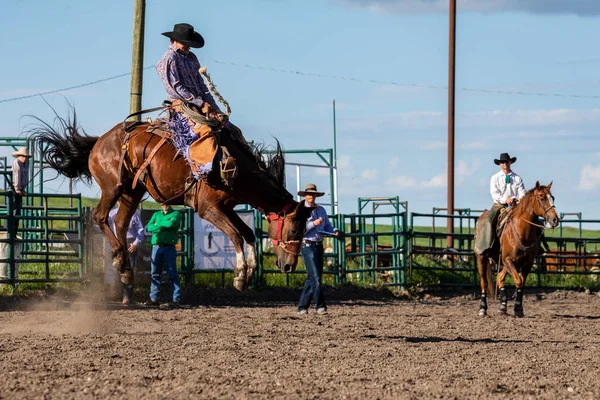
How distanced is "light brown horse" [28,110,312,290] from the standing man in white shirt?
5.80 metres

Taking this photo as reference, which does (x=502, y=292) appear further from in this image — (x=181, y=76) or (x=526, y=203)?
(x=181, y=76)

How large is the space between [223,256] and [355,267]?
3.68m

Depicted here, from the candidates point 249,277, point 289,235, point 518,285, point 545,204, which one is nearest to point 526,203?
point 545,204

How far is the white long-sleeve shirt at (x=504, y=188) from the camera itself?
14336 mm

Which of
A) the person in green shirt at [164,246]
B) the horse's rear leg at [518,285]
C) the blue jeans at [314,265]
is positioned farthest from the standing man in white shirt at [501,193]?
the person in green shirt at [164,246]

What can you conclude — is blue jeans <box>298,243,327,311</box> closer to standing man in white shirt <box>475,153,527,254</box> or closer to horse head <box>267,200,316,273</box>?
standing man in white shirt <box>475,153,527,254</box>

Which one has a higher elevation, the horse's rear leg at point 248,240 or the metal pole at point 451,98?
the metal pole at point 451,98

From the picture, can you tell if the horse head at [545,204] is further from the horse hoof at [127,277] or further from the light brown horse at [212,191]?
the horse hoof at [127,277]

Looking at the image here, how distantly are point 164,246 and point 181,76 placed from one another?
552 centimetres

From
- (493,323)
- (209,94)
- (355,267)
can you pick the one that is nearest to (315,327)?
(493,323)

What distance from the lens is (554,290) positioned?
1977 centimetres

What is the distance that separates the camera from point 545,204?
13.6 metres

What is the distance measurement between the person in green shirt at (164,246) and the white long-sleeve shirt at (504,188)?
4803 mm

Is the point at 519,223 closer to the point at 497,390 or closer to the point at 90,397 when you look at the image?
the point at 497,390
